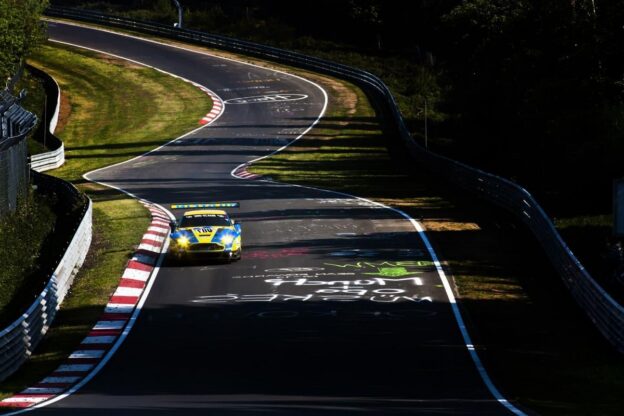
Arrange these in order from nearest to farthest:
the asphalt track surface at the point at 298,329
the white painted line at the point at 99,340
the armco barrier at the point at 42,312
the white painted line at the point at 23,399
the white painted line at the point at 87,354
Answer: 1. the asphalt track surface at the point at 298,329
2. the white painted line at the point at 23,399
3. the armco barrier at the point at 42,312
4. the white painted line at the point at 87,354
5. the white painted line at the point at 99,340

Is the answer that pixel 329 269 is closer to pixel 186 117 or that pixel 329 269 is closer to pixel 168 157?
pixel 168 157

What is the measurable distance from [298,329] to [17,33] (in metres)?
47.9

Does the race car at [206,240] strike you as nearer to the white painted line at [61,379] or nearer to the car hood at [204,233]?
the car hood at [204,233]

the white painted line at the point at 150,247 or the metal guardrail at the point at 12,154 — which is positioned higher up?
the metal guardrail at the point at 12,154

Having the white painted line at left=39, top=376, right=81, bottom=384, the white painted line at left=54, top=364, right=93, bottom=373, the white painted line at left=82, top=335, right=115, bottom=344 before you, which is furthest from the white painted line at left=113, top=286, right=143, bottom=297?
the white painted line at left=39, top=376, right=81, bottom=384

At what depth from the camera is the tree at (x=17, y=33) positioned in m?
65.6

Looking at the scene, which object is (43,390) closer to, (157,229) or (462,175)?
(157,229)

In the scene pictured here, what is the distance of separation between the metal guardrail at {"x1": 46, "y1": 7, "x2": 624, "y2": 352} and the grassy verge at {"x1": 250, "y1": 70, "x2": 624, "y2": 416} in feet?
1.34

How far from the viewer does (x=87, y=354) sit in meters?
24.0

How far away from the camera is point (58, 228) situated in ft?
131

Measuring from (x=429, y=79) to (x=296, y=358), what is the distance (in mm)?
54963

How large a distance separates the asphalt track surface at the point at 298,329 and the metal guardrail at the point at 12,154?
5.63m

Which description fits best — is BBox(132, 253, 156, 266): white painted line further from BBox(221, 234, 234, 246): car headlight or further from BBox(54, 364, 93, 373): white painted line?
BBox(54, 364, 93, 373): white painted line

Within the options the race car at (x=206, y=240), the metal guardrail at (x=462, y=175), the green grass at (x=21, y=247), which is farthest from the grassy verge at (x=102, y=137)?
the metal guardrail at (x=462, y=175)
